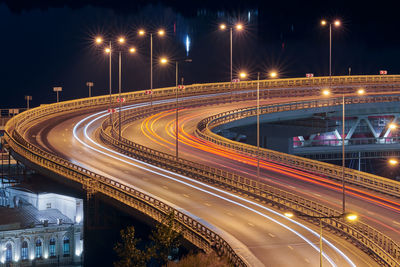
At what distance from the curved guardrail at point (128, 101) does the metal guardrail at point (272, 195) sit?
7.26m

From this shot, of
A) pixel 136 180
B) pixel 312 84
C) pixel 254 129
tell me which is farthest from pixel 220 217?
pixel 312 84

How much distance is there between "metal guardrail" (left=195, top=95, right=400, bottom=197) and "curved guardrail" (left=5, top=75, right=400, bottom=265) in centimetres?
635

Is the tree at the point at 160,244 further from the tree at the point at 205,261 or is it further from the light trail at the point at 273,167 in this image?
the light trail at the point at 273,167

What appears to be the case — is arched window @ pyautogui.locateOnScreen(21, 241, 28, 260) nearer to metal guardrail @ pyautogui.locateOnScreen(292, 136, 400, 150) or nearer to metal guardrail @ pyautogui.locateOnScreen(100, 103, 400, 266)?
metal guardrail @ pyautogui.locateOnScreen(100, 103, 400, 266)

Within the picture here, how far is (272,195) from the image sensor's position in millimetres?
49344

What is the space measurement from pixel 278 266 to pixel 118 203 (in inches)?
805

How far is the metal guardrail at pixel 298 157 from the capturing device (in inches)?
2197

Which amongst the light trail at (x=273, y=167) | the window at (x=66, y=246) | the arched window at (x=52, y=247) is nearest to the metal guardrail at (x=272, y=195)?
the light trail at (x=273, y=167)

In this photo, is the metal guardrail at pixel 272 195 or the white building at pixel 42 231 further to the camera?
the white building at pixel 42 231

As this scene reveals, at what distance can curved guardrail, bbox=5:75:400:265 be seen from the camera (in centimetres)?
5072

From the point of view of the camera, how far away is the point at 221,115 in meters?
90.1

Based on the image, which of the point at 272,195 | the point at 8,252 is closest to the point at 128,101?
the point at 8,252

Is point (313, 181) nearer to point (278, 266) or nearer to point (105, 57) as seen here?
point (278, 266)

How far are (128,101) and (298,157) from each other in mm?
45413
